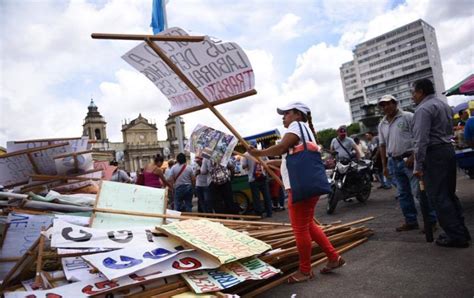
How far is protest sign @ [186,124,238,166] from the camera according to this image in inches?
191

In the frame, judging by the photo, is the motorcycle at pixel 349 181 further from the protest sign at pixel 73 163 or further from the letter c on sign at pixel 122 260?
the letter c on sign at pixel 122 260

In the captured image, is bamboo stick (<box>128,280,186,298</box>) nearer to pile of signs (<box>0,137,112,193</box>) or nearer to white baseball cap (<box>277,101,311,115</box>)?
white baseball cap (<box>277,101,311,115</box>)

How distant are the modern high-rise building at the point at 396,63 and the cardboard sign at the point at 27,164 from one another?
114 meters

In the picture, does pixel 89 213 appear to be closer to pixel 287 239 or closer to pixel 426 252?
pixel 287 239

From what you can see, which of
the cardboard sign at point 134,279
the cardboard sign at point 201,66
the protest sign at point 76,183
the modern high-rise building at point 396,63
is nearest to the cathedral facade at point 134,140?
the modern high-rise building at point 396,63

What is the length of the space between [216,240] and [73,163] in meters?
3.41

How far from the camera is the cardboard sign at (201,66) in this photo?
4094 mm

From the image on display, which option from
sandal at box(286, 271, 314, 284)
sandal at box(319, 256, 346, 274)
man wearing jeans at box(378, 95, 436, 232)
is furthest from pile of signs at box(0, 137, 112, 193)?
man wearing jeans at box(378, 95, 436, 232)

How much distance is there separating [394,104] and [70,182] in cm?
526

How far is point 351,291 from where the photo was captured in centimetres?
318

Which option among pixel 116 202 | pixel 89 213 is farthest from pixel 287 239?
pixel 89 213

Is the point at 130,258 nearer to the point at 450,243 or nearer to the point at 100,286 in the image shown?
the point at 100,286

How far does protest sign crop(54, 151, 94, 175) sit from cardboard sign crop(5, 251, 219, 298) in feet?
9.66

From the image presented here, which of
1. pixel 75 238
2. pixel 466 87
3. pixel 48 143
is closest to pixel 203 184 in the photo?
pixel 48 143
